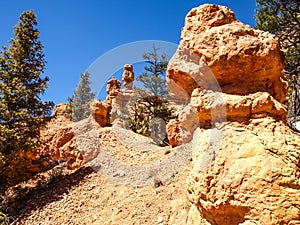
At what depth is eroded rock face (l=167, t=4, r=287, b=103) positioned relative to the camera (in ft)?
12.5

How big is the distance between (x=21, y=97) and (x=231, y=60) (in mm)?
8721

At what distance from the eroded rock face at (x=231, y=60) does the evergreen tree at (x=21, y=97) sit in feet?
24.0

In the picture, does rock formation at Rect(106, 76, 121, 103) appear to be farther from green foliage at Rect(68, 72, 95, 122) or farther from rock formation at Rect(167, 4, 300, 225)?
rock formation at Rect(167, 4, 300, 225)

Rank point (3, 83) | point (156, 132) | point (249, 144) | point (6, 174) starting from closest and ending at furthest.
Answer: point (249, 144) < point (6, 174) < point (3, 83) < point (156, 132)

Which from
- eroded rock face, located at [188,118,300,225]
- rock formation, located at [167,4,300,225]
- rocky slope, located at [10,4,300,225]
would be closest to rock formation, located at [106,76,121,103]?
rocky slope, located at [10,4,300,225]

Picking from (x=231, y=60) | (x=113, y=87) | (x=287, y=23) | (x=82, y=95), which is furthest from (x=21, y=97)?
(x=113, y=87)

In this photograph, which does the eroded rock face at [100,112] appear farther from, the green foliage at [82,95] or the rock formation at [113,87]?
the rock formation at [113,87]

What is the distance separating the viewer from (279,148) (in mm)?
3348

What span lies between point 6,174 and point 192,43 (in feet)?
27.0

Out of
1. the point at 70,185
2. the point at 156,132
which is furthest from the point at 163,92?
the point at 70,185

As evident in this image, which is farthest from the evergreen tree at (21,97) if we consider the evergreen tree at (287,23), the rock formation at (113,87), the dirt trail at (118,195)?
the rock formation at (113,87)

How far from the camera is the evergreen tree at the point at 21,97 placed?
863 cm

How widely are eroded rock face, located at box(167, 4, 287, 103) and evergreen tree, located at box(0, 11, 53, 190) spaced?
730cm

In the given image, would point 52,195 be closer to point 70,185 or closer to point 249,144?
point 70,185
